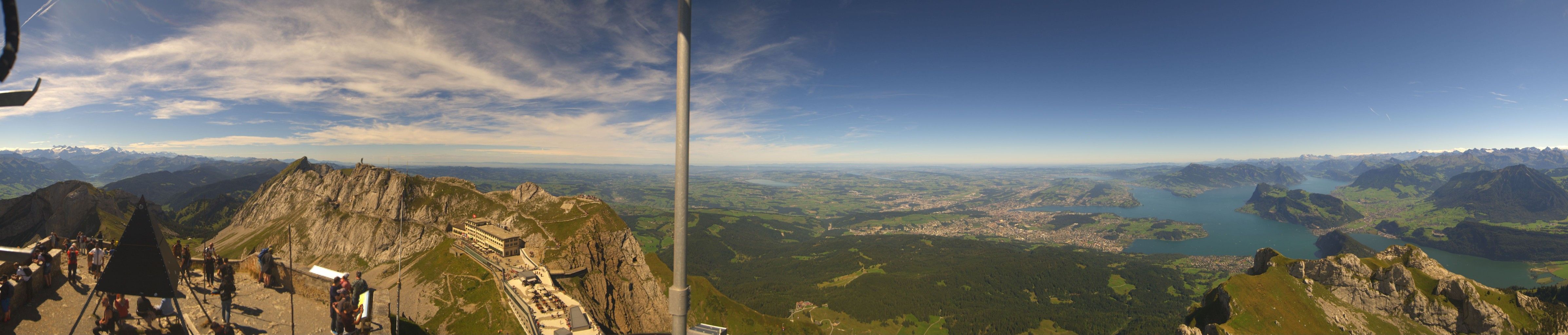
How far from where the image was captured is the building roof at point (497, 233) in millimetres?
44031

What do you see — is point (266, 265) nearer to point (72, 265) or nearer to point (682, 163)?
point (72, 265)

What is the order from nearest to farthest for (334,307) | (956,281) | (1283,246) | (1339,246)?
(334,307)
(956,281)
(1339,246)
(1283,246)

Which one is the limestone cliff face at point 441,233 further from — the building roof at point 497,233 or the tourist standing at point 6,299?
the tourist standing at point 6,299

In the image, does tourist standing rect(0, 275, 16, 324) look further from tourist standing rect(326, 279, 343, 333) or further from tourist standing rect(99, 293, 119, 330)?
tourist standing rect(326, 279, 343, 333)

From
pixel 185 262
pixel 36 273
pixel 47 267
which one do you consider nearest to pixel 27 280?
pixel 36 273

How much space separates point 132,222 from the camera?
22.4 ft

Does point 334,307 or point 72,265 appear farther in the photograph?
point 72,265

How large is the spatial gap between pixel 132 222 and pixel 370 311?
3.63 meters

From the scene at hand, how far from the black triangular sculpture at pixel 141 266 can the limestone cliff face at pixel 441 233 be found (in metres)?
28.7

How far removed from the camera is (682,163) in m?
3.37

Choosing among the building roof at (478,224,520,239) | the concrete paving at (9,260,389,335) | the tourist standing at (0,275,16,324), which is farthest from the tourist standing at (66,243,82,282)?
the building roof at (478,224,520,239)

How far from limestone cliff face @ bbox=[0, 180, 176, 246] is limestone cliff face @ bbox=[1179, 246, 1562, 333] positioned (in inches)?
5185

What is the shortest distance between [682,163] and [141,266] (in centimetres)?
1074

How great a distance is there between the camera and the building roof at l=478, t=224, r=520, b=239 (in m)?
44.0
